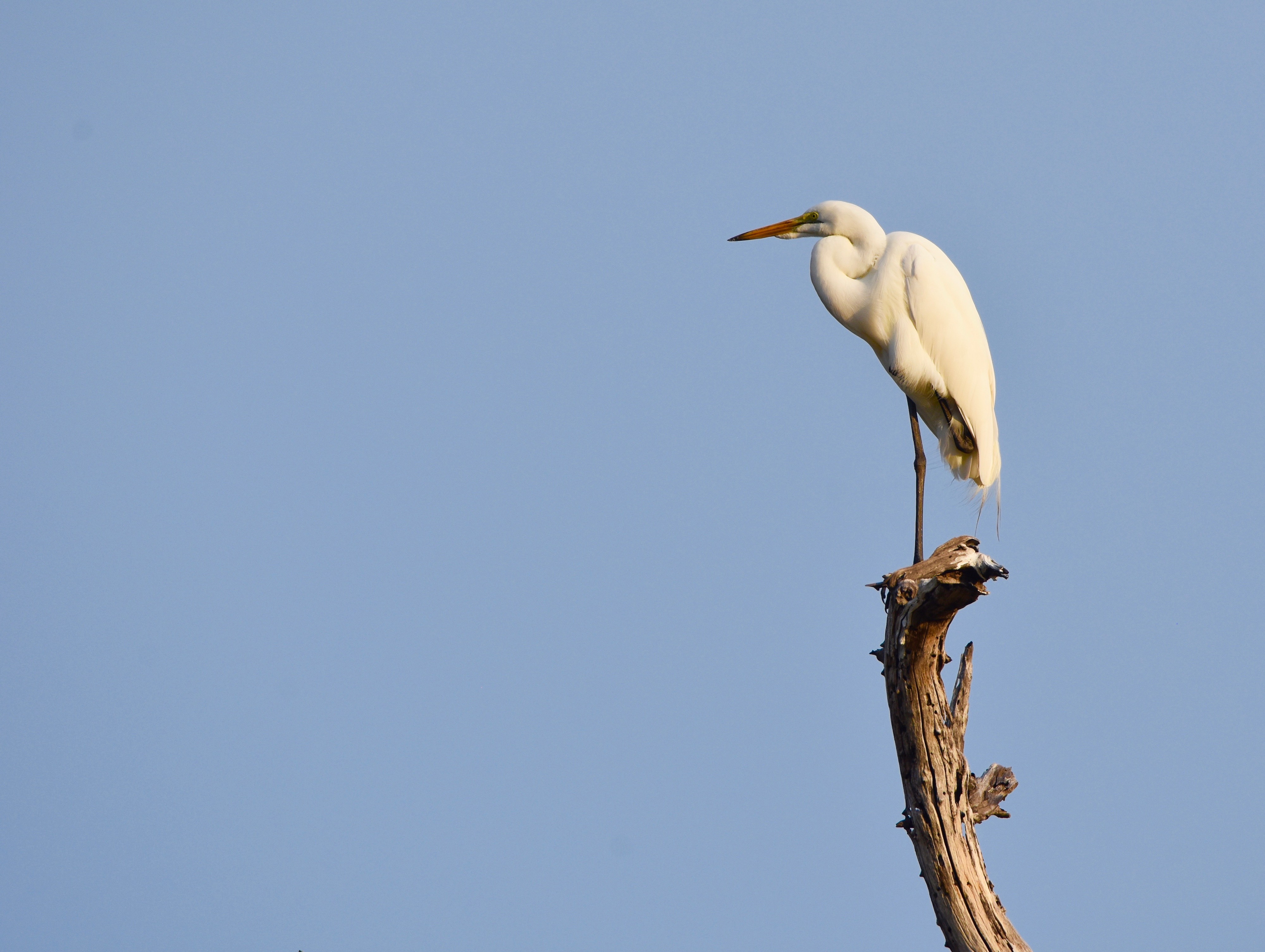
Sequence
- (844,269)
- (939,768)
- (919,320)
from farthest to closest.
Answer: (844,269)
(919,320)
(939,768)

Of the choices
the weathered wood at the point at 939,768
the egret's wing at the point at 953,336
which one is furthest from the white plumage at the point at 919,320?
the weathered wood at the point at 939,768

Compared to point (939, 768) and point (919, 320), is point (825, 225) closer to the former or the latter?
point (919, 320)

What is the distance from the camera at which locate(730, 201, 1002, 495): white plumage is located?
6.83 meters

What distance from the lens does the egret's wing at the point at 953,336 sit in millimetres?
6801

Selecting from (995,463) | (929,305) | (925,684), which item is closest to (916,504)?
(995,463)

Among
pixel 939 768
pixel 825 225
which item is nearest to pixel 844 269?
pixel 825 225

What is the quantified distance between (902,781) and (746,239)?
12.2 feet

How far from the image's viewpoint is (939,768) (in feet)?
16.2

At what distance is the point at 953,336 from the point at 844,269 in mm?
733

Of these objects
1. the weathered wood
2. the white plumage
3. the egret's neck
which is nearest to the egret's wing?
the white plumage

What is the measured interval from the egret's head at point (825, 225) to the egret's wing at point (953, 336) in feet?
1.10

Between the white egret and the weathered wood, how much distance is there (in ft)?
5.59

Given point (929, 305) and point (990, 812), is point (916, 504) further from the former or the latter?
point (990, 812)

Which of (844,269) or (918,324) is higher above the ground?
(844,269)
